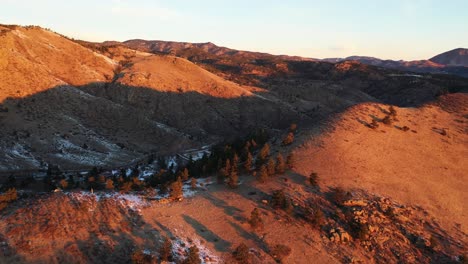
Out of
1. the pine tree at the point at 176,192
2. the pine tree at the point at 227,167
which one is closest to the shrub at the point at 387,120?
the pine tree at the point at 227,167

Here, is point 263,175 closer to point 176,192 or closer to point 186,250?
point 176,192

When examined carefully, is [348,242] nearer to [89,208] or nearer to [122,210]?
[122,210]

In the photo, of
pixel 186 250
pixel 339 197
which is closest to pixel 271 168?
pixel 339 197

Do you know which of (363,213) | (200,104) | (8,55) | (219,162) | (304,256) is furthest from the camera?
(200,104)

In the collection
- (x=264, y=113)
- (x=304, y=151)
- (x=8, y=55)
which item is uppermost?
(x=8, y=55)

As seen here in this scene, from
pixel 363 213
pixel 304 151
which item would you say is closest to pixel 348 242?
pixel 363 213

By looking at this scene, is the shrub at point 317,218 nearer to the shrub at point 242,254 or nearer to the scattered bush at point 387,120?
the shrub at point 242,254
